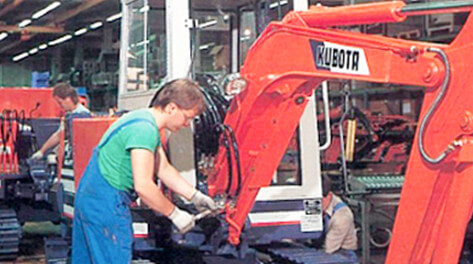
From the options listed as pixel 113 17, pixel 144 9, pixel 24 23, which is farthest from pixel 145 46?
pixel 24 23

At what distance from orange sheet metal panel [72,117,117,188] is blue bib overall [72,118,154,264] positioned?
1001 millimetres

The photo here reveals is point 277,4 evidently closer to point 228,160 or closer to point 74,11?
point 228,160

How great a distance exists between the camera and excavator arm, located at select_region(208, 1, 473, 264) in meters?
3.97

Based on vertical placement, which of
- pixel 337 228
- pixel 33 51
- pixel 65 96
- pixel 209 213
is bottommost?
pixel 337 228

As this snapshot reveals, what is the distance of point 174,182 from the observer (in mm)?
5207

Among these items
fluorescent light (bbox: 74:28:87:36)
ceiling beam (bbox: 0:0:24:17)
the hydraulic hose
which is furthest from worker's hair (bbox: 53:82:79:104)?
fluorescent light (bbox: 74:28:87:36)

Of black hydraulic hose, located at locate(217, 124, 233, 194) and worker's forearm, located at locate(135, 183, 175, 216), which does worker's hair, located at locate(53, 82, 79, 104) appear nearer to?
black hydraulic hose, located at locate(217, 124, 233, 194)

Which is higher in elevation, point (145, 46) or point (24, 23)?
point (24, 23)

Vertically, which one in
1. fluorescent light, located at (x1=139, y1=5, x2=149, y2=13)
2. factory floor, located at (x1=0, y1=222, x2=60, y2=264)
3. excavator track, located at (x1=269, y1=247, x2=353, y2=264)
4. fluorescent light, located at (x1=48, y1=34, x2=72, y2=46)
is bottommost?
factory floor, located at (x1=0, y1=222, x2=60, y2=264)

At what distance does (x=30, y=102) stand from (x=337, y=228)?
5.61 meters

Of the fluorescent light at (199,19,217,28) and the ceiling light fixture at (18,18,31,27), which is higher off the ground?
the ceiling light fixture at (18,18,31,27)

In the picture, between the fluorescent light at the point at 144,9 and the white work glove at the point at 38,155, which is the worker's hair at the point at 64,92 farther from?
the fluorescent light at the point at 144,9

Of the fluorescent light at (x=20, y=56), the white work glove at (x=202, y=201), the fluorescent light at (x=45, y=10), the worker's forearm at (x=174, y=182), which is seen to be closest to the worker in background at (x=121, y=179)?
the worker's forearm at (x=174, y=182)

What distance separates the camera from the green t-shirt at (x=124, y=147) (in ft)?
15.6
